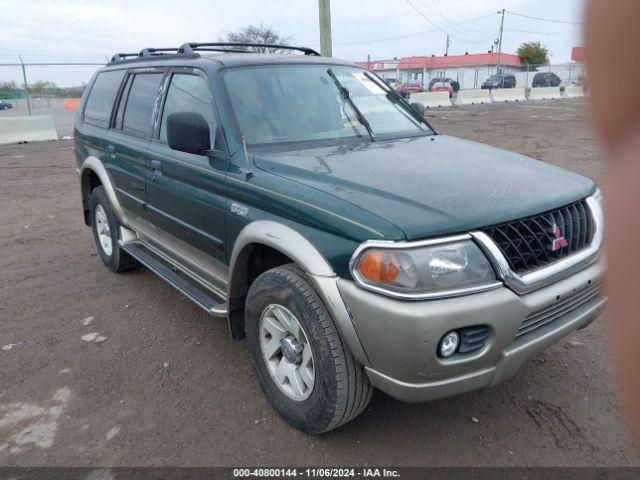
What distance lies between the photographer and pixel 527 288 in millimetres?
2277

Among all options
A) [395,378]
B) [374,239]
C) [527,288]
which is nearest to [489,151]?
[527,288]

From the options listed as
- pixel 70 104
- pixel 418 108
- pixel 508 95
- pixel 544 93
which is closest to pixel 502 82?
pixel 544 93

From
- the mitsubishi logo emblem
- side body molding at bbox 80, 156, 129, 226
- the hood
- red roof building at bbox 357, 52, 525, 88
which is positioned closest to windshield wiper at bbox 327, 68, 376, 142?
the hood

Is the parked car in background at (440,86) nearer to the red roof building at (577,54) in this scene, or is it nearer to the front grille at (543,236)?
the front grille at (543,236)

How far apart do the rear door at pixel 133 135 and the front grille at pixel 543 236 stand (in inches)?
114

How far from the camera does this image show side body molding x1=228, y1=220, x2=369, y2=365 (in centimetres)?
230

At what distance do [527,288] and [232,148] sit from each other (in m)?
1.87

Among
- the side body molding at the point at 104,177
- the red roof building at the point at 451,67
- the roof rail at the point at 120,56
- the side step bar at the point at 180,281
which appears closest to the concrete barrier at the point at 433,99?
the roof rail at the point at 120,56

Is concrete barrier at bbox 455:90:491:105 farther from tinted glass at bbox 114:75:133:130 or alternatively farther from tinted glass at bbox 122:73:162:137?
tinted glass at bbox 122:73:162:137

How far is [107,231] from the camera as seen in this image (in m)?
5.18

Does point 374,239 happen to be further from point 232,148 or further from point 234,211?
point 232,148

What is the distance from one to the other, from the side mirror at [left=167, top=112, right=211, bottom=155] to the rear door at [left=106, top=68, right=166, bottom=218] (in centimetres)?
108

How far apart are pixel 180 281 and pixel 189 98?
1.32 m

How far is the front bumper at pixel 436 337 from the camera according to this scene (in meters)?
2.10
